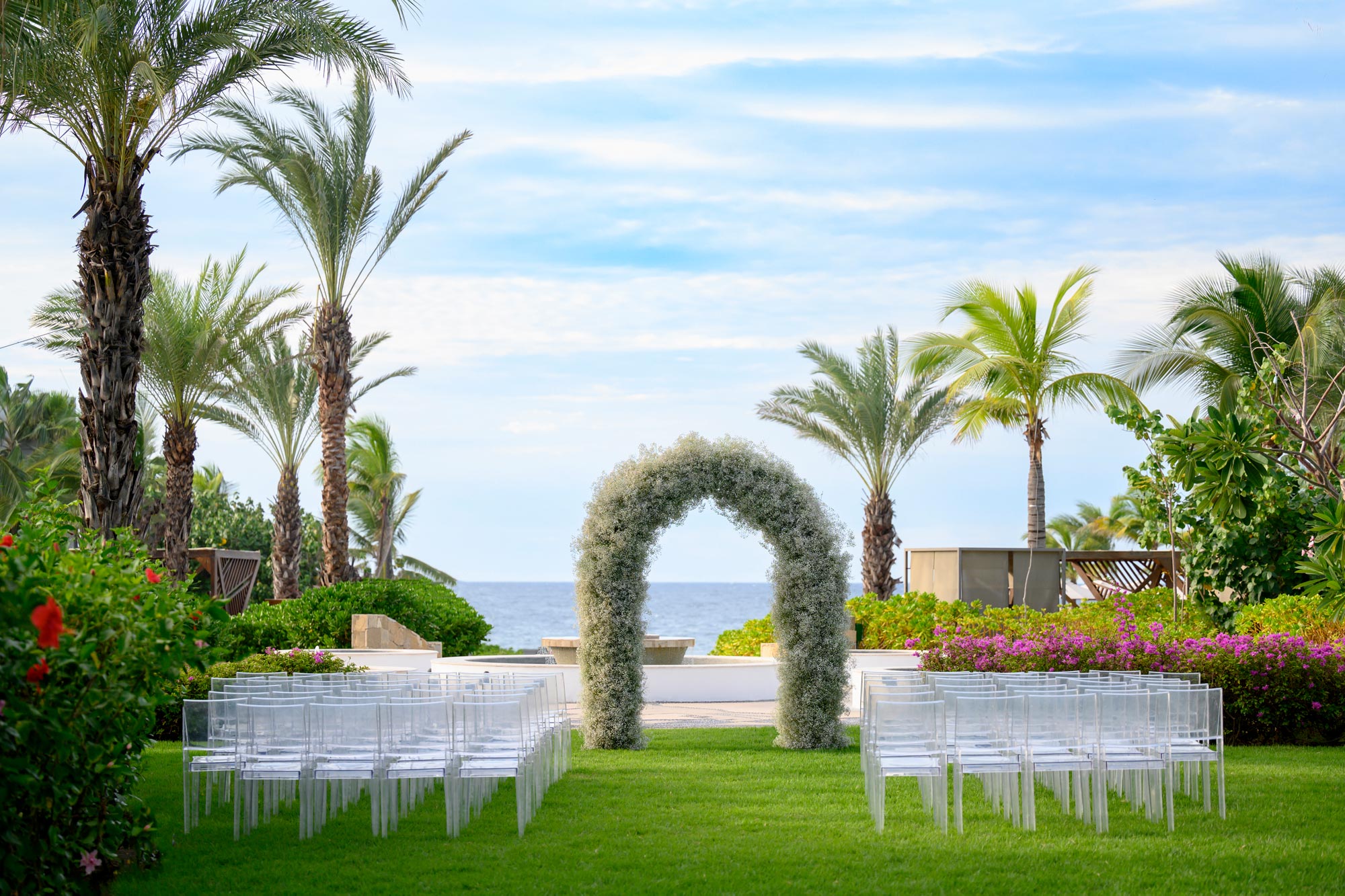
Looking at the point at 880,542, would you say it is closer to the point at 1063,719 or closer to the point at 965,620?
the point at 965,620

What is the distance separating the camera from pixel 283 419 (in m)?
23.2

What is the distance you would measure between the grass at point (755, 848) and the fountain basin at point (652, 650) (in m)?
7.74

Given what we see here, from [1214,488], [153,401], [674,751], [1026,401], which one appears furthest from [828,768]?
[153,401]

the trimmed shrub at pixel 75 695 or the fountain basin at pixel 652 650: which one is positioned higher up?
the trimmed shrub at pixel 75 695

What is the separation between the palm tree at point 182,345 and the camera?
60.5 feet

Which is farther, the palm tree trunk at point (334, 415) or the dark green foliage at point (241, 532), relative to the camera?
the dark green foliage at point (241, 532)

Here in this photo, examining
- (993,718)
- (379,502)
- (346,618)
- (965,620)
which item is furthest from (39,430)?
(993,718)

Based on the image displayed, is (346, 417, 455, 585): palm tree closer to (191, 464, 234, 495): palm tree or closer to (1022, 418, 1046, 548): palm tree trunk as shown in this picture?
(191, 464, 234, 495): palm tree

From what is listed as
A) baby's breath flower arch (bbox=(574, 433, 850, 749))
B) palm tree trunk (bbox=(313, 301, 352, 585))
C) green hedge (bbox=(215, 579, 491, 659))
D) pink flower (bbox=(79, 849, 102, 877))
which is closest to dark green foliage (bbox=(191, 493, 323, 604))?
palm tree trunk (bbox=(313, 301, 352, 585))

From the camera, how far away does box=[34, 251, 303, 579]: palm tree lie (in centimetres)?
1845

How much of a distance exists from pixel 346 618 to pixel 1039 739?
1270cm

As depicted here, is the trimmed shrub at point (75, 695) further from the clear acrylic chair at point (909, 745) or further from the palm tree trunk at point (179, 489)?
the palm tree trunk at point (179, 489)

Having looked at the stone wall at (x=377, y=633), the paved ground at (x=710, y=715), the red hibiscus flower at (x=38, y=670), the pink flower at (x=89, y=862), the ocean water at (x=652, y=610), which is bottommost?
the ocean water at (x=652, y=610)

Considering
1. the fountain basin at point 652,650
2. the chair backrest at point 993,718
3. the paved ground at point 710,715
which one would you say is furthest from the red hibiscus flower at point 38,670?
the fountain basin at point 652,650
